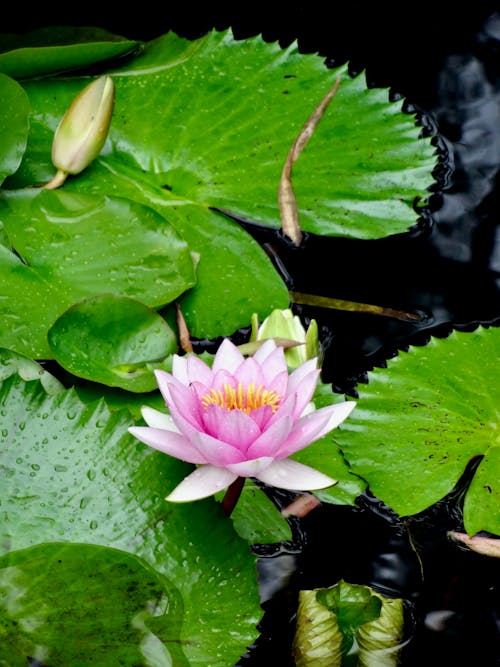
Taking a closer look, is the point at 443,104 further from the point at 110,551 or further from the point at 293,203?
the point at 110,551

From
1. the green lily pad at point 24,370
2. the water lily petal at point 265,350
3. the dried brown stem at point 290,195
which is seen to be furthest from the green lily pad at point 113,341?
the dried brown stem at point 290,195

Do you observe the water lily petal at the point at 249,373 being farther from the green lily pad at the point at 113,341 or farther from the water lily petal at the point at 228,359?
the green lily pad at the point at 113,341

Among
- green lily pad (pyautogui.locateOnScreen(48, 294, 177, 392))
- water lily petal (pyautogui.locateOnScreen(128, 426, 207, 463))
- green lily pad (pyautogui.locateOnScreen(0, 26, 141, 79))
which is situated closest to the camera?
water lily petal (pyautogui.locateOnScreen(128, 426, 207, 463))

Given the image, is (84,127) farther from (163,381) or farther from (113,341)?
(163,381)

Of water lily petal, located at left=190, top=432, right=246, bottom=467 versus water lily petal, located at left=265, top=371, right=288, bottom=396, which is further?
water lily petal, located at left=265, top=371, right=288, bottom=396

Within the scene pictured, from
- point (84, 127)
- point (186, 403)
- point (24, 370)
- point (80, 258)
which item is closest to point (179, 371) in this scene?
point (186, 403)

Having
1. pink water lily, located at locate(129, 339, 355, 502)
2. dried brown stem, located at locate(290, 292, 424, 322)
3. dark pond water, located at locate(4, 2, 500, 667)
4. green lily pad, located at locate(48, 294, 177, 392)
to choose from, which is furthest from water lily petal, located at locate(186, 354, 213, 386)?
dried brown stem, located at locate(290, 292, 424, 322)

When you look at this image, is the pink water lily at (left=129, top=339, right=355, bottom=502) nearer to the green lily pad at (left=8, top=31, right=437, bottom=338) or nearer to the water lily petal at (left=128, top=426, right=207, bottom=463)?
the water lily petal at (left=128, top=426, right=207, bottom=463)
